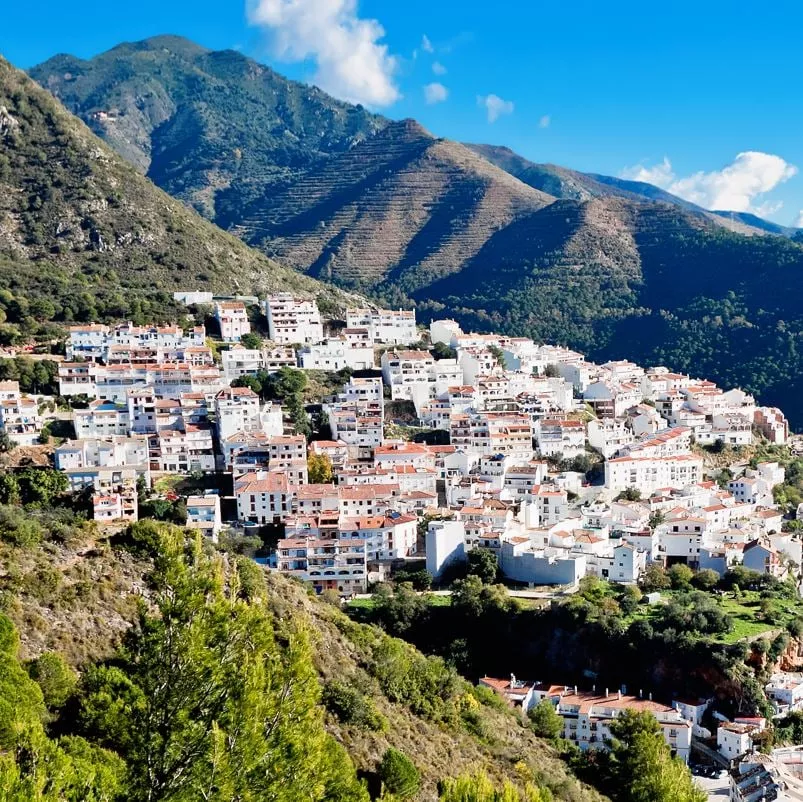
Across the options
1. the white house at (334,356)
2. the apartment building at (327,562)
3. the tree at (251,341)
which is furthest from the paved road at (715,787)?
the tree at (251,341)

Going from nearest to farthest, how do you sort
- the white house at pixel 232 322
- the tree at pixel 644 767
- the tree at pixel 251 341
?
the tree at pixel 644 767
the tree at pixel 251 341
the white house at pixel 232 322

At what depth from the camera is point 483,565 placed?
31875 mm

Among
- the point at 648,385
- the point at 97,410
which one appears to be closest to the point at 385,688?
the point at 97,410

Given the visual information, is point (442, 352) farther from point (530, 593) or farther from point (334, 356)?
point (530, 593)

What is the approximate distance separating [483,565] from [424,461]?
6.47 meters

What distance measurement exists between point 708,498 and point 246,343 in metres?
23.4

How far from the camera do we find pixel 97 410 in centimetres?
3659

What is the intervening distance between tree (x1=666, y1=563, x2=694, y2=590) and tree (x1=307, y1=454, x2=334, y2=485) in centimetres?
1305

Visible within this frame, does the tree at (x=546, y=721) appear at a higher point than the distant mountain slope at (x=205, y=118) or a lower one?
lower

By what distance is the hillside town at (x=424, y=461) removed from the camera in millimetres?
30844

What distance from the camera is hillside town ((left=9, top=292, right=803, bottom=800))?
30.8 m

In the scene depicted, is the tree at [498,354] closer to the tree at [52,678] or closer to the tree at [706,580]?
the tree at [706,580]

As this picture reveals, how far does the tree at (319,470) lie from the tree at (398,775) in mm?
19590

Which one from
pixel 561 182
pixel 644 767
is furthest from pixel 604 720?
pixel 561 182
